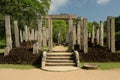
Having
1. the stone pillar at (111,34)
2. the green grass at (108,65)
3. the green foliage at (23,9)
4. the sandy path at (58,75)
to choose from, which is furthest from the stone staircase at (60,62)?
the green foliage at (23,9)

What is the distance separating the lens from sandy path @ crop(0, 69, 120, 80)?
46.3 ft

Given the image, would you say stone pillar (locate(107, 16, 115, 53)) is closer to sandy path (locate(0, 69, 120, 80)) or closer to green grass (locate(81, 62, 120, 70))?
green grass (locate(81, 62, 120, 70))

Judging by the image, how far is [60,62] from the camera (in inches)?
731

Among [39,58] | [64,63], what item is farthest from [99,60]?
[39,58]

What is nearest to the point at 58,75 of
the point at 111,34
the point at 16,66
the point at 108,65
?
the point at 16,66

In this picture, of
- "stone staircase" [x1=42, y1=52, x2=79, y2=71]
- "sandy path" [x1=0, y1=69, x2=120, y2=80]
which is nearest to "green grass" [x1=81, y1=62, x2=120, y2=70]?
"sandy path" [x1=0, y1=69, x2=120, y2=80]

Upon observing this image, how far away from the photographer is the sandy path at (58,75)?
555 inches

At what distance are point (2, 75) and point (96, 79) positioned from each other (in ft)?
16.3

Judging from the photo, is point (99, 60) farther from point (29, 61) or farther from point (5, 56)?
point (5, 56)

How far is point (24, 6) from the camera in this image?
1769 inches

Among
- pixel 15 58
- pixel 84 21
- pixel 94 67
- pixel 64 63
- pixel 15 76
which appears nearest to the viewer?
pixel 15 76

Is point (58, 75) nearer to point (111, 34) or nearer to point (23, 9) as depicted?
point (111, 34)

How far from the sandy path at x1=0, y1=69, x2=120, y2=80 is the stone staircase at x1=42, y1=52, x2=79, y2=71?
954 mm

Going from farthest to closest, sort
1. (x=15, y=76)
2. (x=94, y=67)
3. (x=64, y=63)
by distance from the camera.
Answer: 1. (x=64, y=63)
2. (x=94, y=67)
3. (x=15, y=76)
